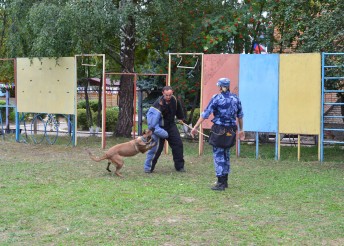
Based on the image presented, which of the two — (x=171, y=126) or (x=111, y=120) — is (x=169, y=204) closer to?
(x=171, y=126)

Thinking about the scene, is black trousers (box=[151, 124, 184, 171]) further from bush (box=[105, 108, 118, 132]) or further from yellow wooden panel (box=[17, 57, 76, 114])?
bush (box=[105, 108, 118, 132])

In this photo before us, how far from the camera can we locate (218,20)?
1540cm

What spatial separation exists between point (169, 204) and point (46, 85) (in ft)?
26.8

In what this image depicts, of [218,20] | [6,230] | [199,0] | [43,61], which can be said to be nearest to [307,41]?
[218,20]

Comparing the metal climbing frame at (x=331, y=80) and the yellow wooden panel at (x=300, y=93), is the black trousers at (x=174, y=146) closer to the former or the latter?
the yellow wooden panel at (x=300, y=93)

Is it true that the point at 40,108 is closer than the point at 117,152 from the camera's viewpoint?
No

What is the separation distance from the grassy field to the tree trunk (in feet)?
15.7

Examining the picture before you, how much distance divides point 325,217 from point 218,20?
29.6 feet

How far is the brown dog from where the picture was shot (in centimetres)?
1016

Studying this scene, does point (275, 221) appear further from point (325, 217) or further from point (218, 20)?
point (218, 20)

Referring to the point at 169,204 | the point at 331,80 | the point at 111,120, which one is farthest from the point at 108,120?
the point at 169,204

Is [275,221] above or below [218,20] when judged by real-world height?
below

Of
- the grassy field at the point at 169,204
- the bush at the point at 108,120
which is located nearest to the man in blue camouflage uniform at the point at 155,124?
the grassy field at the point at 169,204

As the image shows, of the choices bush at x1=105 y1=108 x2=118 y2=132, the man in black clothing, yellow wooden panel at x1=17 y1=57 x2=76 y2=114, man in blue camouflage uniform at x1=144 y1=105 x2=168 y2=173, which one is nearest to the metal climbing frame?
the man in black clothing
